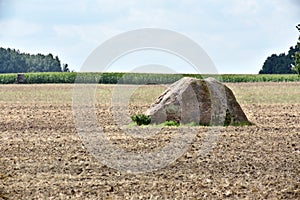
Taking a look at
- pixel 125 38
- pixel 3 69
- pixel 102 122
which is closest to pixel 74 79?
pixel 3 69

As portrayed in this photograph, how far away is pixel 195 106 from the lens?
57.0ft

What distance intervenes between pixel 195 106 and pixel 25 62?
7480 cm

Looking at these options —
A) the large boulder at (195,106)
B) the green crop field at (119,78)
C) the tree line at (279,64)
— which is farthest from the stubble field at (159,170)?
the tree line at (279,64)

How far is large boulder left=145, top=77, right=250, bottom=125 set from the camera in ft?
56.7

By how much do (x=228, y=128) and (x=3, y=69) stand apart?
71356 millimetres

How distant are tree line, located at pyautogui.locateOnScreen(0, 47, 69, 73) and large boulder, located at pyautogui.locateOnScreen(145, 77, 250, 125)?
65829mm

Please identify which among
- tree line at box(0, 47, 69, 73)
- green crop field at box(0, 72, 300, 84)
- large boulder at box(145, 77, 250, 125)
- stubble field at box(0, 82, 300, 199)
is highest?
tree line at box(0, 47, 69, 73)

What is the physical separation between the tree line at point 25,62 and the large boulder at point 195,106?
6583 centimetres

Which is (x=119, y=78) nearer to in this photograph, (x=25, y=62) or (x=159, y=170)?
(x=25, y=62)

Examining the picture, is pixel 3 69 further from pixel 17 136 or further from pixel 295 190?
pixel 295 190

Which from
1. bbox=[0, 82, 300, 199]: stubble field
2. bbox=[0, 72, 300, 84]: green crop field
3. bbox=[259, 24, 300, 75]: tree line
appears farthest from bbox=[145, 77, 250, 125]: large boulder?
bbox=[259, 24, 300, 75]: tree line

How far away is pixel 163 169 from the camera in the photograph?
10.9 metres

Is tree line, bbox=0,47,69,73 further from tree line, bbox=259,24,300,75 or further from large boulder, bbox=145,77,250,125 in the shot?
large boulder, bbox=145,77,250,125

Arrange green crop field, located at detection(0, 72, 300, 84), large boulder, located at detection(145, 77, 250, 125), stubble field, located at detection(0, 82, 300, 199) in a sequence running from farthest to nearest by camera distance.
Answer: green crop field, located at detection(0, 72, 300, 84) → large boulder, located at detection(145, 77, 250, 125) → stubble field, located at detection(0, 82, 300, 199)
